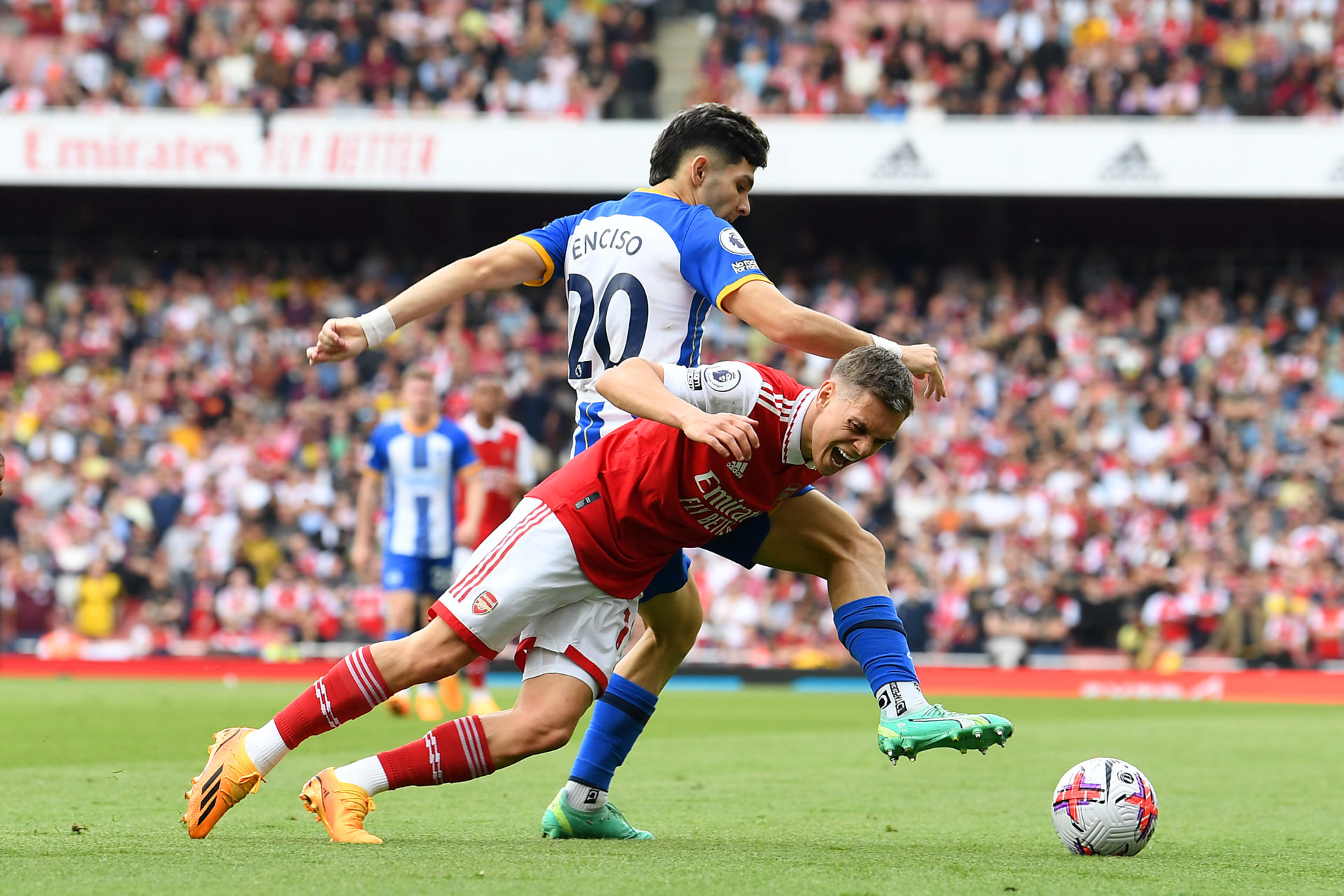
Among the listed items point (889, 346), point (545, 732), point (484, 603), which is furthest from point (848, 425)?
point (545, 732)

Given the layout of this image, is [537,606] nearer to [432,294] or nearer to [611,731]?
[611,731]

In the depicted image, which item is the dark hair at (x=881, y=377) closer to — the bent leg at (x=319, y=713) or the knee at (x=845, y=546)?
the knee at (x=845, y=546)

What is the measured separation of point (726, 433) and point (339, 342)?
4.62 feet

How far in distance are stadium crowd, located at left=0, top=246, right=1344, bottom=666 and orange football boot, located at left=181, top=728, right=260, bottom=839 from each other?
1236 centimetres

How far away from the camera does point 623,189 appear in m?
20.2

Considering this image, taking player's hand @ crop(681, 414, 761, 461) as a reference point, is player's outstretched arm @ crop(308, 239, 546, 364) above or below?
above

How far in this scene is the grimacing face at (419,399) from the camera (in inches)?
426

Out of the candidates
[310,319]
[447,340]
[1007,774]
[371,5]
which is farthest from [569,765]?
[371,5]

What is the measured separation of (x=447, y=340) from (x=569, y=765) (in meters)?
12.6

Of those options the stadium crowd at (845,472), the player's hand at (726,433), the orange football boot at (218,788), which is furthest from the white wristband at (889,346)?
the stadium crowd at (845,472)

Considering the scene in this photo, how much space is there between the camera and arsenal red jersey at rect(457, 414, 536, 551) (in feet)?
39.2

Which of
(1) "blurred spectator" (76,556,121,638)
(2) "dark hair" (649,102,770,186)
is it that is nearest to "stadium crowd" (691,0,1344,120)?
(1) "blurred spectator" (76,556,121,638)

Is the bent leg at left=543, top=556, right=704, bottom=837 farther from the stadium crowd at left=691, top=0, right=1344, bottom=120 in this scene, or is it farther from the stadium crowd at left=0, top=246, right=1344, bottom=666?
the stadium crowd at left=691, top=0, right=1344, bottom=120

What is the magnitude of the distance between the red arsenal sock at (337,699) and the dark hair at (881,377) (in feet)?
5.16
